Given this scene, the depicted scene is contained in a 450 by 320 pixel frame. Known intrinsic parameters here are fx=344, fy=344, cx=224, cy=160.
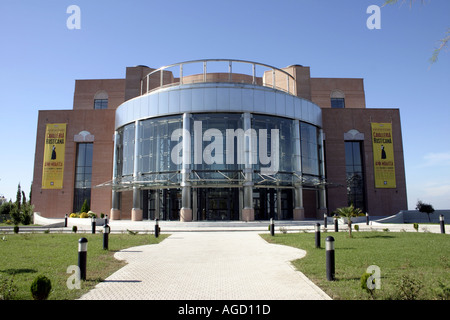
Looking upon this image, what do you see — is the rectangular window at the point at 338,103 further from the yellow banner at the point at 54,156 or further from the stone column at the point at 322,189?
the yellow banner at the point at 54,156

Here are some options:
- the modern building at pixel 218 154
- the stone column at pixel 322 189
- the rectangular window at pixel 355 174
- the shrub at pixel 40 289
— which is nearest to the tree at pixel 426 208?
the modern building at pixel 218 154

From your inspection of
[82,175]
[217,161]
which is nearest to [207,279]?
[217,161]

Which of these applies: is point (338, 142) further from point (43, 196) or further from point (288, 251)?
point (43, 196)

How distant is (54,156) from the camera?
153 feet

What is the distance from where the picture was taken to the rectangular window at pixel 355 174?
46.5 meters

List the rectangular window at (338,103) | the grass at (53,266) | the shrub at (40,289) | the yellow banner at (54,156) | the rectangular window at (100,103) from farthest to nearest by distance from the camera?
the rectangular window at (338,103)
the rectangular window at (100,103)
the yellow banner at (54,156)
the grass at (53,266)
the shrub at (40,289)

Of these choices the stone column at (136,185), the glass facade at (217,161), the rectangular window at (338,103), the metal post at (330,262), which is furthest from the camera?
the rectangular window at (338,103)

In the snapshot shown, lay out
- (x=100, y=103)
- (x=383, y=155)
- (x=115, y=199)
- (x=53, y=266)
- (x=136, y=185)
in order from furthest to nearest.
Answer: (x=100, y=103)
(x=383, y=155)
(x=115, y=199)
(x=136, y=185)
(x=53, y=266)

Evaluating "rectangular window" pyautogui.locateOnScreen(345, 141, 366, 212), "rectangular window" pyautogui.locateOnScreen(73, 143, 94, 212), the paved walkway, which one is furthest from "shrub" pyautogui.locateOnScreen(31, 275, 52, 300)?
"rectangular window" pyautogui.locateOnScreen(345, 141, 366, 212)

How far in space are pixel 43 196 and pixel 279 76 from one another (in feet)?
123

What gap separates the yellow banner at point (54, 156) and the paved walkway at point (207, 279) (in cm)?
3797

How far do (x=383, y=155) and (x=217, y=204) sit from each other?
2415cm

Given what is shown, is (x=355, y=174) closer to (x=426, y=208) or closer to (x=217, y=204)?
(x=426, y=208)

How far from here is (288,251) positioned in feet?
44.5
